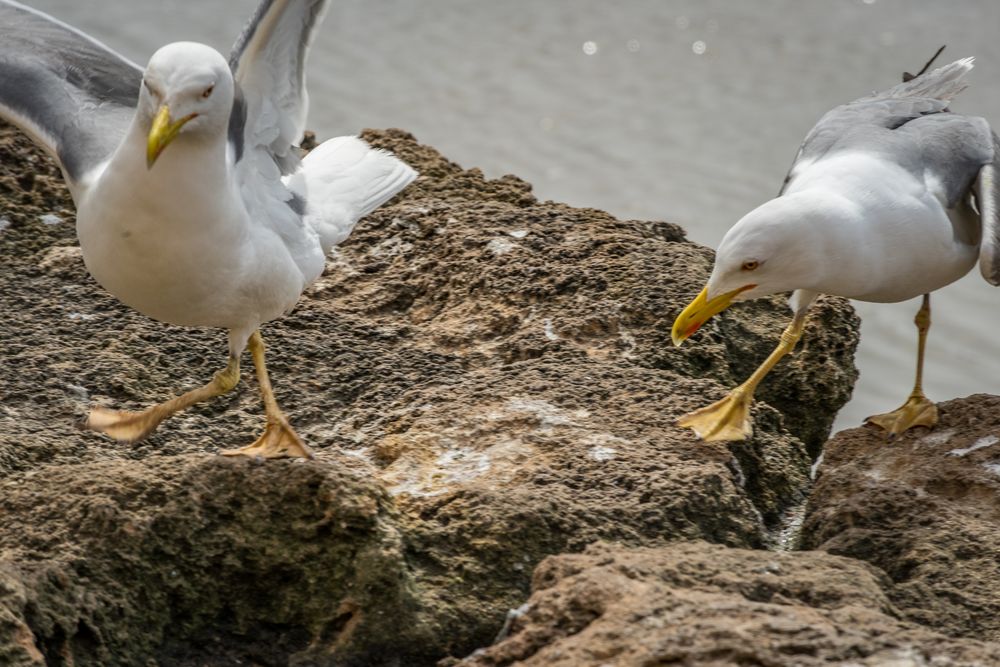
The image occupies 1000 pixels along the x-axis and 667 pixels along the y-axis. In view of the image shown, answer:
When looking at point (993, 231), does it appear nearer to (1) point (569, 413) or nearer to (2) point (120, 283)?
(1) point (569, 413)

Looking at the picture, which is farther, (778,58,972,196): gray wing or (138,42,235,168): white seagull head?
(778,58,972,196): gray wing

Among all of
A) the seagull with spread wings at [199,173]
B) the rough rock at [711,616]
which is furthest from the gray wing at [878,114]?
the rough rock at [711,616]

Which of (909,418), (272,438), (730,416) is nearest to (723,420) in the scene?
(730,416)

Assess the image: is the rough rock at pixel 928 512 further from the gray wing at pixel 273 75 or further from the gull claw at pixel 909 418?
the gray wing at pixel 273 75

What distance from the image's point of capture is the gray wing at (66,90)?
3.32 metres

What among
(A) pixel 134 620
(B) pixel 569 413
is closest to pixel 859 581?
(B) pixel 569 413

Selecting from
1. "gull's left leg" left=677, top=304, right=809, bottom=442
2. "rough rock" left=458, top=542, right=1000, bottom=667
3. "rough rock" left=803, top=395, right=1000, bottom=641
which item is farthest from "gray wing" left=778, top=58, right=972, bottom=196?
"rough rock" left=458, top=542, right=1000, bottom=667

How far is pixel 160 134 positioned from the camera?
109 inches

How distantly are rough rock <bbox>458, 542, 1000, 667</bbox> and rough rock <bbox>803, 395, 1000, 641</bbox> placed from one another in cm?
Answer: 20

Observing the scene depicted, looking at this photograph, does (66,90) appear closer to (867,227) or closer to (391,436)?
(391,436)

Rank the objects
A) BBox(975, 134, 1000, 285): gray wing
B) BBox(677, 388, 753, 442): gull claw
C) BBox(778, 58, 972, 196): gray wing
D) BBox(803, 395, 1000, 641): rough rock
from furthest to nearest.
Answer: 1. BBox(778, 58, 972, 196): gray wing
2. BBox(975, 134, 1000, 285): gray wing
3. BBox(677, 388, 753, 442): gull claw
4. BBox(803, 395, 1000, 641): rough rock

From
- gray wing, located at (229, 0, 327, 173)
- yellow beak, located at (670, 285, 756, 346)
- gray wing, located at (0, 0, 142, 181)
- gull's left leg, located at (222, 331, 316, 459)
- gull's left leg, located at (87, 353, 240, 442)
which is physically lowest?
gull's left leg, located at (87, 353, 240, 442)

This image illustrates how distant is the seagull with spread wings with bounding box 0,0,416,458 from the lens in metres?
2.92

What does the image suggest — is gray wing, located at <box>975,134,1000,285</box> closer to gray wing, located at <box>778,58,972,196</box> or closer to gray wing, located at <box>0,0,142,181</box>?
gray wing, located at <box>778,58,972,196</box>
